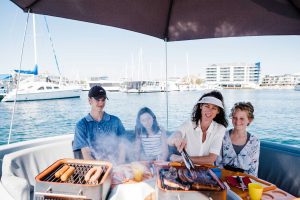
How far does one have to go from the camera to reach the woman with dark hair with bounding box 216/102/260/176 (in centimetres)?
285

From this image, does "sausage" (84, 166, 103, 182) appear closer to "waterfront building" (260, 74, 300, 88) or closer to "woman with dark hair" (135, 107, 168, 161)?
"woman with dark hair" (135, 107, 168, 161)

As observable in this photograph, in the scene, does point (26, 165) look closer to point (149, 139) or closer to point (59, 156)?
point (59, 156)

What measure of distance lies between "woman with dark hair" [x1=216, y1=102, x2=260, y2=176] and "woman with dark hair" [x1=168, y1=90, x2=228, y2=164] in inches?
7.3

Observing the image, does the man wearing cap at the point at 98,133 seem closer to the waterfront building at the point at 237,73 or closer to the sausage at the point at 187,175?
the sausage at the point at 187,175

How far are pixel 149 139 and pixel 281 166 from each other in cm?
197

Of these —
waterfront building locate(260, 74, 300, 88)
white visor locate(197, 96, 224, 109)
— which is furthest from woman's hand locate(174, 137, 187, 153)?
waterfront building locate(260, 74, 300, 88)

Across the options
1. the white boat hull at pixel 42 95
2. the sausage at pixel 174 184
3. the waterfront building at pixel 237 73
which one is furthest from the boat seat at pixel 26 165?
the waterfront building at pixel 237 73

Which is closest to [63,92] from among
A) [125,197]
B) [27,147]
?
[27,147]

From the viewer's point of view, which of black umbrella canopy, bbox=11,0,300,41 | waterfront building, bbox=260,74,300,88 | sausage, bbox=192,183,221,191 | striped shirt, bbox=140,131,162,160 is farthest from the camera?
waterfront building, bbox=260,74,300,88

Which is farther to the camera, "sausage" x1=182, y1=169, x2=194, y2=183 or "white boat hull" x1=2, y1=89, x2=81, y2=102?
"white boat hull" x1=2, y1=89, x2=81, y2=102

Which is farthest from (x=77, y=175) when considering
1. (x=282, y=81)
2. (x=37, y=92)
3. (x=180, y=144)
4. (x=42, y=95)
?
(x=282, y=81)

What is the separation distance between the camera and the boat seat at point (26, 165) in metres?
2.06

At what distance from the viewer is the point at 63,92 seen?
34969 mm

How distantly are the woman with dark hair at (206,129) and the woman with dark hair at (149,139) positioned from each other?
29.7 inches
